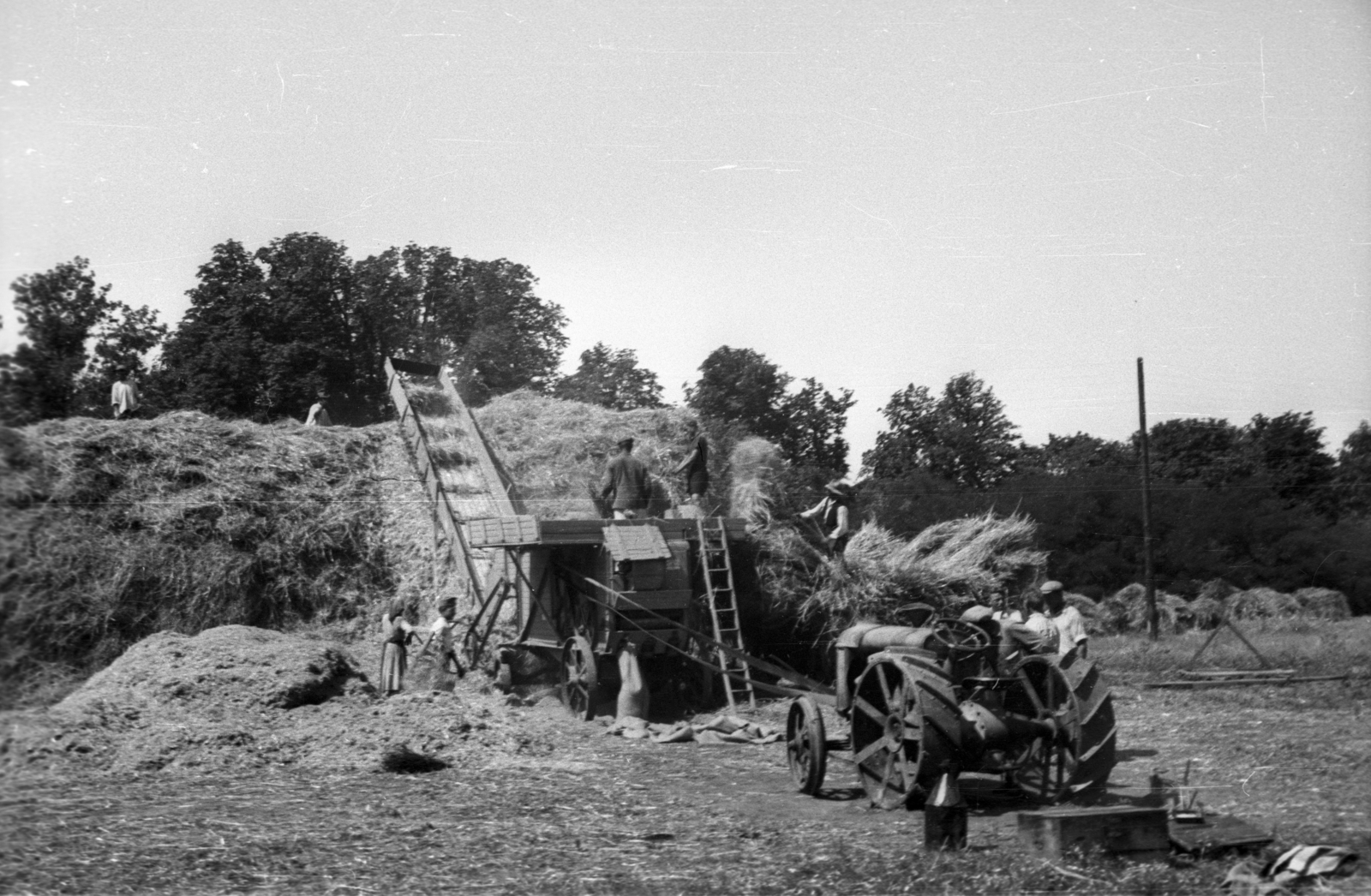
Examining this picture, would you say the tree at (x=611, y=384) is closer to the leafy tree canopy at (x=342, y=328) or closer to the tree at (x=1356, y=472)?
the leafy tree canopy at (x=342, y=328)

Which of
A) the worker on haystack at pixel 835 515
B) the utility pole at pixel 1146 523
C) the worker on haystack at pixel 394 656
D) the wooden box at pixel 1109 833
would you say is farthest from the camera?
the utility pole at pixel 1146 523

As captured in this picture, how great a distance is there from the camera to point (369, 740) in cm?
1028

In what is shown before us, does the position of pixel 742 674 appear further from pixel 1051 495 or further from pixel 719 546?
pixel 1051 495

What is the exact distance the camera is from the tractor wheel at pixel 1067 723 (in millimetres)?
8156

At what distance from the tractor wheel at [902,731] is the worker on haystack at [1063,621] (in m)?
3.08

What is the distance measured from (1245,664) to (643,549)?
35.2 feet

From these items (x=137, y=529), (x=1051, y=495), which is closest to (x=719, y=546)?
(x=137, y=529)

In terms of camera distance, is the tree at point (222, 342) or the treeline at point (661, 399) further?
the tree at point (222, 342)

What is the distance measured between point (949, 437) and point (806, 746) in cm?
2657

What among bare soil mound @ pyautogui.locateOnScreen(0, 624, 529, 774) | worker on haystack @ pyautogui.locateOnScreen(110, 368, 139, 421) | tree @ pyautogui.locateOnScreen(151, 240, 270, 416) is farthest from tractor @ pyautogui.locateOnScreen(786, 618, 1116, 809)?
tree @ pyautogui.locateOnScreen(151, 240, 270, 416)

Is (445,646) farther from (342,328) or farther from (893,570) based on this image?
(342,328)

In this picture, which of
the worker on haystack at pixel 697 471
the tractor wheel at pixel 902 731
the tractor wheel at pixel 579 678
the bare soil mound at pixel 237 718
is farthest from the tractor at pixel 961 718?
the worker on haystack at pixel 697 471

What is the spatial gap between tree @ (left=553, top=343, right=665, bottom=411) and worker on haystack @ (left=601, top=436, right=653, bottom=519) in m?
4.91

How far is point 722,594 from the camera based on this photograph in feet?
45.6
